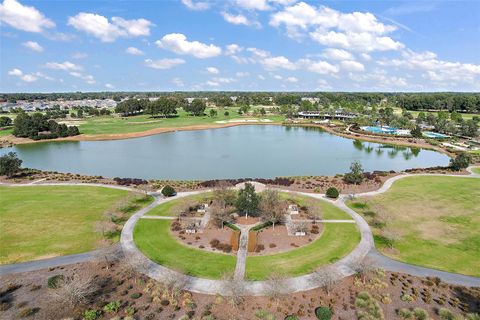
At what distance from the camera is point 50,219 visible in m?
39.6

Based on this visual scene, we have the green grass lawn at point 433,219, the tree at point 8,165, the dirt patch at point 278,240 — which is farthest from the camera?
the tree at point 8,165

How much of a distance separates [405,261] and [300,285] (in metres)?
11.6

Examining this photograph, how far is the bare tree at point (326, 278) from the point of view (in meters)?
24.7

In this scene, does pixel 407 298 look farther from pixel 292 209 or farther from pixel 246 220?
pixel 246 220

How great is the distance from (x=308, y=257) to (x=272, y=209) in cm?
803

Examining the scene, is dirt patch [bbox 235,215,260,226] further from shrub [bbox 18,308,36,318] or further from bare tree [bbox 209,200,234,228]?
shrub [bbox 18,308,36,318]

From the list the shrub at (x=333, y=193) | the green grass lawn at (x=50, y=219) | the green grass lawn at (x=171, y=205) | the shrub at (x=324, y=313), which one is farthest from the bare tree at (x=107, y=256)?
the shrub at (x=333, y=193)

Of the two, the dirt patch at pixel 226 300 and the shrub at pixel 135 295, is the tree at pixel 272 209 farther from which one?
the shrub at pixel 135 295

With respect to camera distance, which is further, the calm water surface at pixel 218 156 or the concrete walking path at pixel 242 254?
the calm water surface at pixel 218 156

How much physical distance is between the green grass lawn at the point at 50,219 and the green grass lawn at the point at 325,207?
25888 mm

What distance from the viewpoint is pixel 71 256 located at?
30.9 m

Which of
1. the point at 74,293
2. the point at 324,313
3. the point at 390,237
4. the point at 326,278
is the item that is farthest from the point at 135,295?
the point at 390,237

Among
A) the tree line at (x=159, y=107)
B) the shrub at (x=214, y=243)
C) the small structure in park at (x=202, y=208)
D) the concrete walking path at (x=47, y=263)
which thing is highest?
the tree line at (x=159, y=107)

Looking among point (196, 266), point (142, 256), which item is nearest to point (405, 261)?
point (196, 266)
